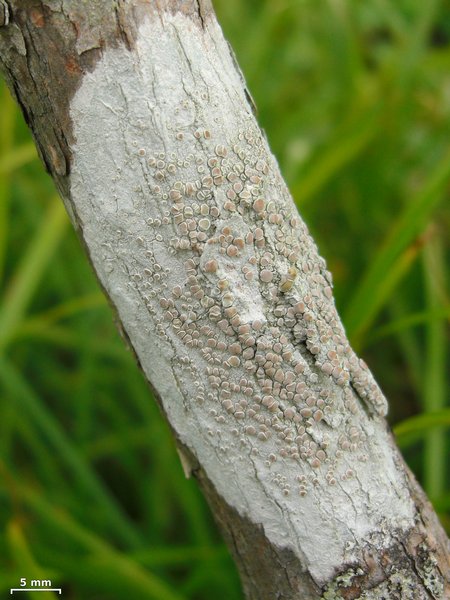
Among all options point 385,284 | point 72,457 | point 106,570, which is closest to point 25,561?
point 106,570

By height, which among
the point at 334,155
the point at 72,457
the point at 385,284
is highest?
the point at 334,155

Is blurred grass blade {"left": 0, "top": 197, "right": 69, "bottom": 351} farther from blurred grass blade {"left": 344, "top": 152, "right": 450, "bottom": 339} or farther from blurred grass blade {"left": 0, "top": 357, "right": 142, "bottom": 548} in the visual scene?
blurred grass blade {"left": 344, "top": 152, "right": 450, "bottom": 339}

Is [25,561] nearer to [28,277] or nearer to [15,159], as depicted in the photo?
[28,277]

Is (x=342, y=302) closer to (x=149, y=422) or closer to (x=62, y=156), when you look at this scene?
(x=149, y=422)

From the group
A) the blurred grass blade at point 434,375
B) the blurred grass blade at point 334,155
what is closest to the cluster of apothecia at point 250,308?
the blurred grass blade at point 434,375

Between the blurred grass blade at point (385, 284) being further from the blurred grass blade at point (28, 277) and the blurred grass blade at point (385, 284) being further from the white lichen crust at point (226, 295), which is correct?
the blurred grass blade at point (28, 277)

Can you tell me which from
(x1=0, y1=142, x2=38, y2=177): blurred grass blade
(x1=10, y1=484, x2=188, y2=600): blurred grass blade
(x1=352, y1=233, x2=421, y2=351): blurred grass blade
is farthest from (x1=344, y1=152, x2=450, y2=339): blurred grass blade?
(x1=0, y1=142, x2=38, y2=177): blurred grass blade

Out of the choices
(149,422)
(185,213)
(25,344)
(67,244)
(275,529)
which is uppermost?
(67,244)

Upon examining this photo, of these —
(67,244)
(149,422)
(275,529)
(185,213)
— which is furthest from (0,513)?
(185,213)
